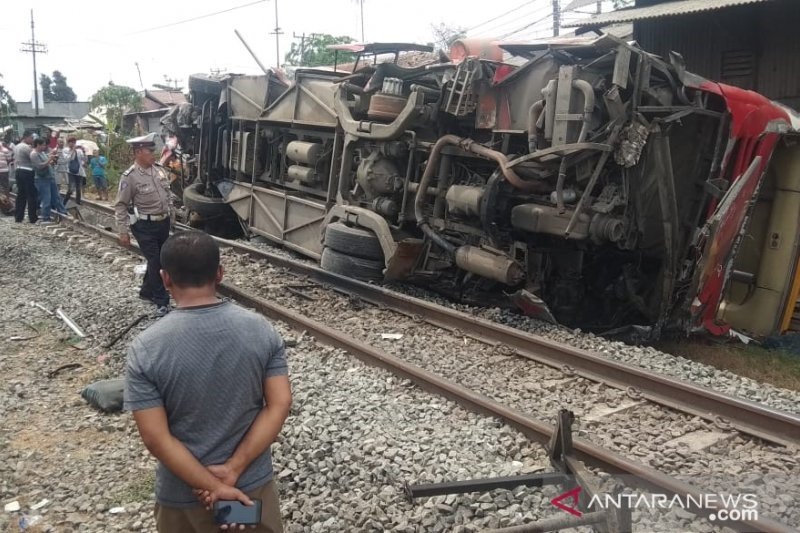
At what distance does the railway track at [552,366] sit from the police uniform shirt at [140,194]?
4.83 feet

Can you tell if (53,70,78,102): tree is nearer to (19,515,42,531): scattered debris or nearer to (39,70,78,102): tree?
(39,70,78,102): tree

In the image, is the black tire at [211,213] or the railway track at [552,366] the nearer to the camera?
the railway track at [552,366]

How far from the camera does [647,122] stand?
6.06 meters

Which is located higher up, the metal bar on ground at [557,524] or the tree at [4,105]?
the tree at [4,105]

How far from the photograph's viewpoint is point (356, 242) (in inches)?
320

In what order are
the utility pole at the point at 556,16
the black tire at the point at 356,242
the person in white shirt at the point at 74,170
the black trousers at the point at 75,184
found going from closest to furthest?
the black tire at the point at 356,242 → the person in white shirt at the point at 74,170 → the black trousers at the point at 75,184 → the utility pole at the point at 556,16

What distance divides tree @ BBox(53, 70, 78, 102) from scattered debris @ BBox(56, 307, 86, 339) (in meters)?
81.6

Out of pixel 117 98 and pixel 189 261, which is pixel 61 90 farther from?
pixel 189 261

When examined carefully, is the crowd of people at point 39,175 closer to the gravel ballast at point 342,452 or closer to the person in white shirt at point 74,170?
the person in white shirt at point 74,170

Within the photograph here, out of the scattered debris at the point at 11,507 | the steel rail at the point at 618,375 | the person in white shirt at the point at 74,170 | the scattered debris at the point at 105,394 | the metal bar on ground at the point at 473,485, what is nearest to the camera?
the metal bar on ground at the point at 473,485

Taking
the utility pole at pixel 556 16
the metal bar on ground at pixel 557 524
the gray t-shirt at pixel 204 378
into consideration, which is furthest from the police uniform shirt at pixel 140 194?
the utility pole at pixel 556 16

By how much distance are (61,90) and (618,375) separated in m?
88.0

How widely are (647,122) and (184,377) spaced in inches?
202

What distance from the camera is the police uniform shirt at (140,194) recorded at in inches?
261
